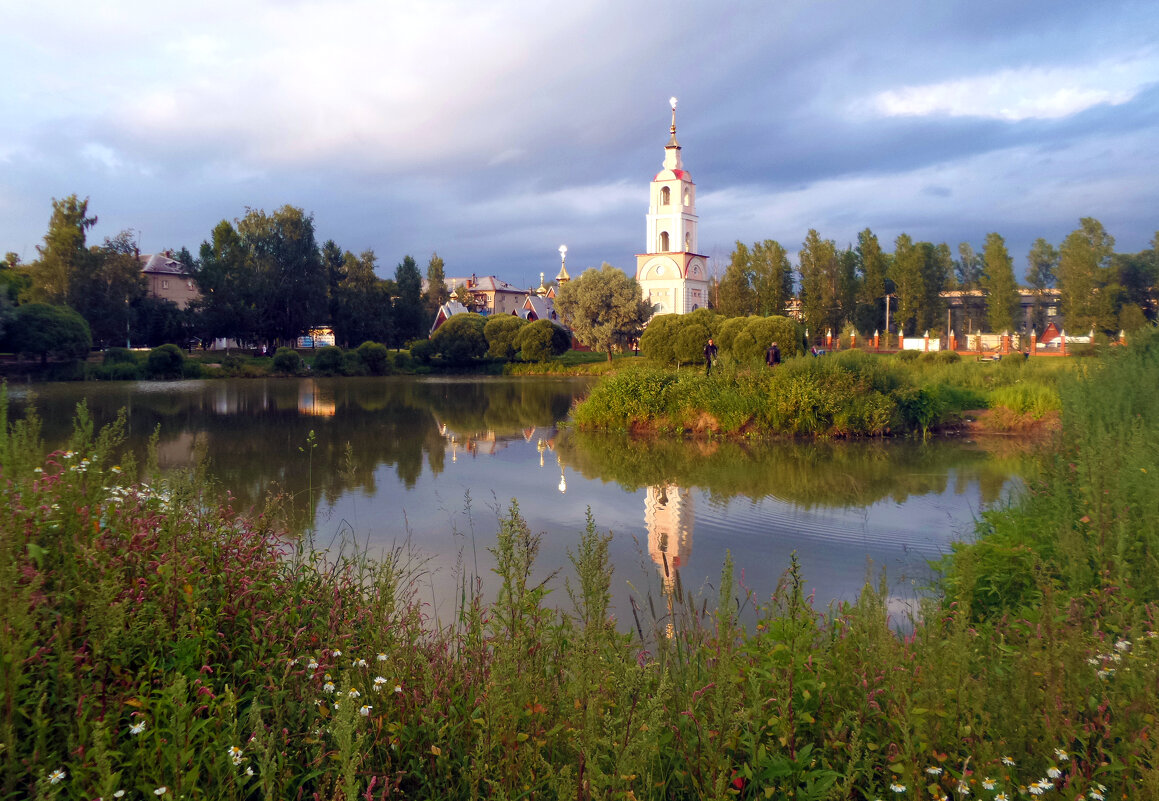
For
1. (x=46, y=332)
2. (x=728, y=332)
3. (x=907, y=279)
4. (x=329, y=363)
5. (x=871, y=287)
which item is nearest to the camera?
(x=728, y=332)

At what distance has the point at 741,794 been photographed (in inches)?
111

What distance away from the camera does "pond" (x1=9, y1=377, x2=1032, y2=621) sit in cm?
683

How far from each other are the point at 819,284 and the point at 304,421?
164ft

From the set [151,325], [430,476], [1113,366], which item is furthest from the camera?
[151,325]

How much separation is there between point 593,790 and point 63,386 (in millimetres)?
37582

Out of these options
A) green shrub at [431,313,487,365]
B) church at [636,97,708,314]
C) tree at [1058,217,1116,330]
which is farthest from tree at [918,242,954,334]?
green shrub at [431,313,487,365]

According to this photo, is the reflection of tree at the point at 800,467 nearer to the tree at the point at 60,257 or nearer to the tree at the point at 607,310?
the tree at the point at 607,310

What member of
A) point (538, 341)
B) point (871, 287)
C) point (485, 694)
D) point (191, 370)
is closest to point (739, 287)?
point (871, 287)

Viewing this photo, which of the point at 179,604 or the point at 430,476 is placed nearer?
the point at 179,604

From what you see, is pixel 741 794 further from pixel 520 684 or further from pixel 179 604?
pixel 179 604

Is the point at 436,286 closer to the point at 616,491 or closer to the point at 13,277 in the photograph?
the point at 13,277

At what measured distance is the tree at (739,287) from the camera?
205 feet

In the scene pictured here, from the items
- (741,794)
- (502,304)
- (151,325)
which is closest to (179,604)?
(741,794)

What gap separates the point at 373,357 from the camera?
47.8 metres
